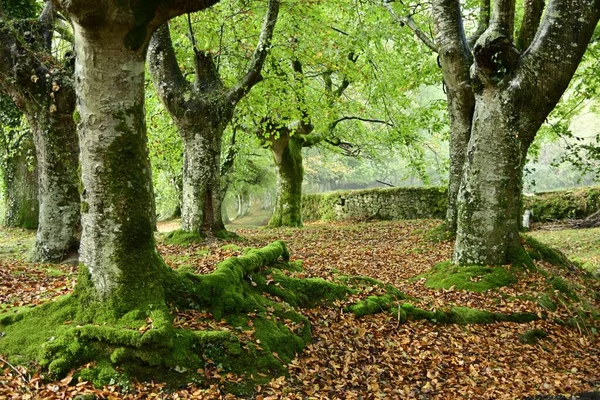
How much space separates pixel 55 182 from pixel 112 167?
14.9 feet

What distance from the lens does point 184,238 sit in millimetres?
10562

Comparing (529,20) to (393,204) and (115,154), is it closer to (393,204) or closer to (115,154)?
(115,154)

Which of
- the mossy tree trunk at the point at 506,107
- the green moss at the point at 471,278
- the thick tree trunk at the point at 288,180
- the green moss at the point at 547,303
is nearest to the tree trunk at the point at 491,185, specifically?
the mossy tree trunk at the point at 506,107

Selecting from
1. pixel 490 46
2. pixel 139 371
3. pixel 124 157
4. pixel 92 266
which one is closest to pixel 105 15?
pixel 124 157

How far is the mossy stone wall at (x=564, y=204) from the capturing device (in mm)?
19391

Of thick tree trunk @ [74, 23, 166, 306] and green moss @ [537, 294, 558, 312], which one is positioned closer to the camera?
thick tree trunk @ [74, 23, 166, 306]

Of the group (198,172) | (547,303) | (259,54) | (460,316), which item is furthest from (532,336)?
→ (259,54)

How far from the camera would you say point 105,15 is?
3830 mm

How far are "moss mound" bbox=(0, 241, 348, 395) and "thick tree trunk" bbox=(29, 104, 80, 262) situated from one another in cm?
397

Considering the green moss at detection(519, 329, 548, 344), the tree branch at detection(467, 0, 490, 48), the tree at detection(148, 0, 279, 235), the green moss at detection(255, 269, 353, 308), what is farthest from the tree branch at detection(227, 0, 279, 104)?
the green moss at detection(519, 329, 548, 344)

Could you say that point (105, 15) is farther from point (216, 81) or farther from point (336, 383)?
point (216, 81)

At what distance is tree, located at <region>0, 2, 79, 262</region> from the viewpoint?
7.68m

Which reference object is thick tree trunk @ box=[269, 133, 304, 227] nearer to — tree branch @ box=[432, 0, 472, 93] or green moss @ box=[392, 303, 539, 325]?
tree branch @ box=[432, 0, 472, 93]

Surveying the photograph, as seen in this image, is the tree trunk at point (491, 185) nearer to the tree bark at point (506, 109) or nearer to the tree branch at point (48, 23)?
the tree bark at point (506, 109)
